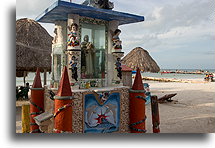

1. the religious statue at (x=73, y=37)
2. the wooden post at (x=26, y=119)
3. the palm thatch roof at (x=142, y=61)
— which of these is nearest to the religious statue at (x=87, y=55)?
the religious statue at (x=73, y=37)

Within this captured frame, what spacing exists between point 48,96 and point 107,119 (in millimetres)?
2095

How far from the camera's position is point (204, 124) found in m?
9.28

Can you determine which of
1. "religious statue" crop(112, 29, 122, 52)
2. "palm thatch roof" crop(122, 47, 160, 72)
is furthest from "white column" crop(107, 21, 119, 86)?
"palm thatch roof" crop(122, 47, 160, 72)

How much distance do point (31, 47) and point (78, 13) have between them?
8.73m

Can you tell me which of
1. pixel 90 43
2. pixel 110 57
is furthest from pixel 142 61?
pixel 90 43

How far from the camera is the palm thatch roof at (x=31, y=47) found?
1307 cm

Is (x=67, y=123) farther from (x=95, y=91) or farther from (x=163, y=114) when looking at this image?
(x=163, y=114)

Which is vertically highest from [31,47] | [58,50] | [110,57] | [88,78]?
[31,47]

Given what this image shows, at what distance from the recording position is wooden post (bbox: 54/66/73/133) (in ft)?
16.9

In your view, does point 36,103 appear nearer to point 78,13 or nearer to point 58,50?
point 58,50

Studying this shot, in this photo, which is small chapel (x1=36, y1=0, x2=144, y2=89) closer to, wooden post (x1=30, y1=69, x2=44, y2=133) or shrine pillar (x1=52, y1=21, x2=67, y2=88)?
shrine pillar (x1=52, y1=21, x2=67, y2=88)

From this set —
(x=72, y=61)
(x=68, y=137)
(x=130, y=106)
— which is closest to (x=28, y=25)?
(x=72, y=61)

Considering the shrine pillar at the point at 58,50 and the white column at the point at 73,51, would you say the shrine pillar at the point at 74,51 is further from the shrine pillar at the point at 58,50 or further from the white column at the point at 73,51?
the shrine pillar at the point at 58,50

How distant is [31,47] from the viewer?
45.3 feet
